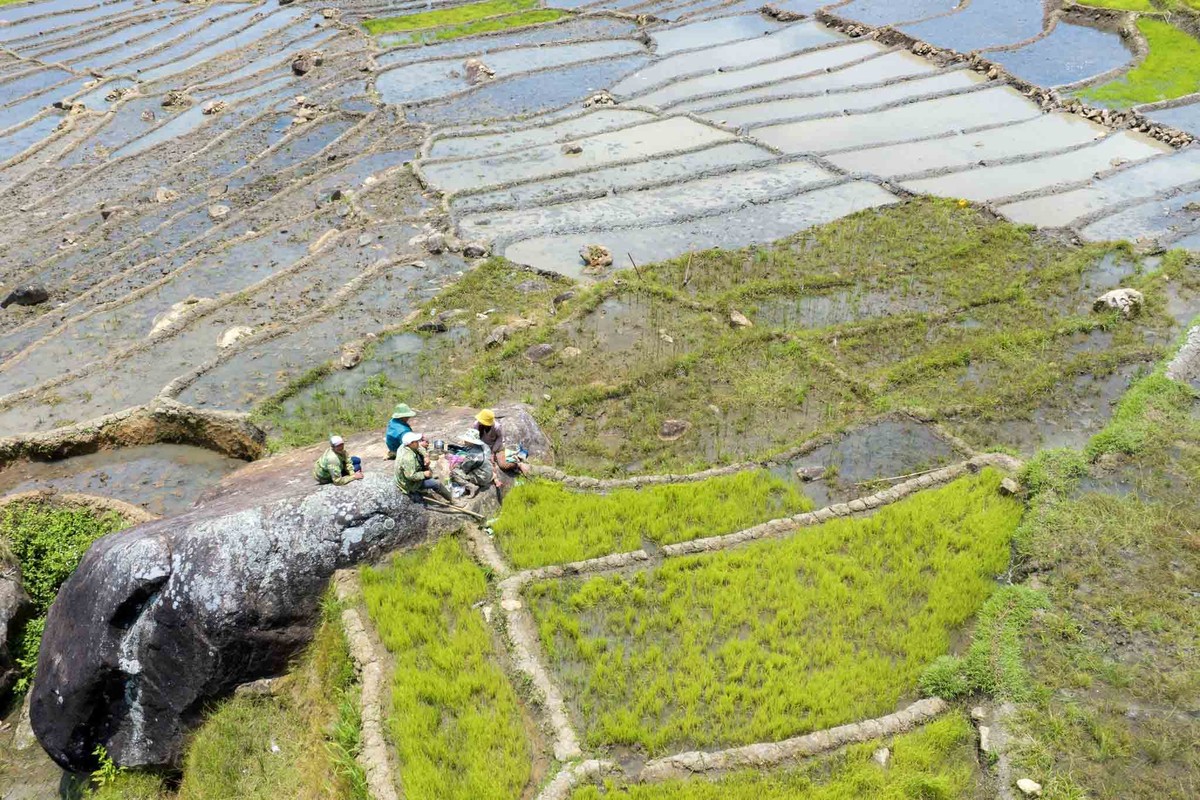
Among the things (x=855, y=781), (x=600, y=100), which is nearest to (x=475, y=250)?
(x=600, y=100)

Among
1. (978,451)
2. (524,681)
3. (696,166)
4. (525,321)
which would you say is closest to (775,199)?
(696,166)

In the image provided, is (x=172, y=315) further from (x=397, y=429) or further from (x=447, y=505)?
(x=447, y=505)

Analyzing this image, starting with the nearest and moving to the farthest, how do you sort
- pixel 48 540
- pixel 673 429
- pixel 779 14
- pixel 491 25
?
pixel 48 540, pixel 673 429, pixel 779 14, pixel 491 25

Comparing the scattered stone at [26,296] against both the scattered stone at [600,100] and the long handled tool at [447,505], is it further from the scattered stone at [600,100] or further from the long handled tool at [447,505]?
the scattered stone at [600,100]

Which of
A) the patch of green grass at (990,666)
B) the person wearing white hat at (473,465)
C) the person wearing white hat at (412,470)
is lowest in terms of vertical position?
the patch of green grass at (990,666)

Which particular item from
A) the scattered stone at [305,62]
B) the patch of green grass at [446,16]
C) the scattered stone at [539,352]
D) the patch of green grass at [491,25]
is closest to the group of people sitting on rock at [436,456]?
the scattered stone at [539,352]

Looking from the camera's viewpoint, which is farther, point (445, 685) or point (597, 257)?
point (597, 257)

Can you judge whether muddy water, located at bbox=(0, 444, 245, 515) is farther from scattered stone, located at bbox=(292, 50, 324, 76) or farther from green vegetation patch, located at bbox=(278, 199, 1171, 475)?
scattered stone, located at bbox=(292, 50, 324, 76)
